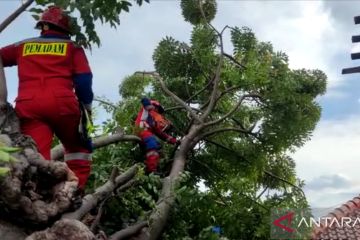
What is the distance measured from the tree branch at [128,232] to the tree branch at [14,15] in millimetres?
1670

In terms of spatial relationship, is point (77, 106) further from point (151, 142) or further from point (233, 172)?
point (233, 172)

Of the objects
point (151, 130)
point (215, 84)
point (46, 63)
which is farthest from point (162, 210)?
point (215, 84)

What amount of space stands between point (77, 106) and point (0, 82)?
0.55 m

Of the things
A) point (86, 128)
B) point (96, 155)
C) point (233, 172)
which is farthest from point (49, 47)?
point (233, 172)

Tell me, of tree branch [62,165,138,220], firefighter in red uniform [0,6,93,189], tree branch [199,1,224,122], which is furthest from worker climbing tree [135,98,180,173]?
firefighter in red uniform [0,6,93,189]

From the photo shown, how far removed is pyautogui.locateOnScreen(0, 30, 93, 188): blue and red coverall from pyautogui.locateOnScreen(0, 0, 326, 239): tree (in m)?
0.59

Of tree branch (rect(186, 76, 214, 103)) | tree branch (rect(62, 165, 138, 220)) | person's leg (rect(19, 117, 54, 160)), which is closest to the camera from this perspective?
tree branch (rect(62, 165, 138, 220))

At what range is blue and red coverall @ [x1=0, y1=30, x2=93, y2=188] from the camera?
4441mm

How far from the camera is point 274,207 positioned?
6.95 meters

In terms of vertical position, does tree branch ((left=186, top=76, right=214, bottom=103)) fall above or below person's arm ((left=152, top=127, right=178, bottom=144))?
above

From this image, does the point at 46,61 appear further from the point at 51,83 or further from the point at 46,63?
the point at 51,83

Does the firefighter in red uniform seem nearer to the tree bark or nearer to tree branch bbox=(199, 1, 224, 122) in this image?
the tree bark

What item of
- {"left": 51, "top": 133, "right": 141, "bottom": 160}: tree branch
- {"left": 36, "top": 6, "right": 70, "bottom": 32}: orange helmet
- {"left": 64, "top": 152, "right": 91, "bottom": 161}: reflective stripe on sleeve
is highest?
{"left": 36, "top": 6, "right": 70, "bottom": 32}: orange helmet

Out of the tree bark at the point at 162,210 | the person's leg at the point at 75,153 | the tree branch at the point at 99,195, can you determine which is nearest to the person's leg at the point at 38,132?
the person's leg at the point at 75,153
